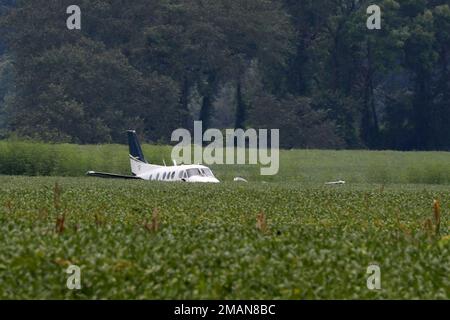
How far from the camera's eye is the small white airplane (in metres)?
63.4

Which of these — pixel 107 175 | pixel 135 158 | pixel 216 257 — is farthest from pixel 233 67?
pixel 216 257

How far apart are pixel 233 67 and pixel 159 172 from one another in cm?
3824

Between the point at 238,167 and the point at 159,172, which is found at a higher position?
the point at 238,167

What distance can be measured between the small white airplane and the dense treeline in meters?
23.8

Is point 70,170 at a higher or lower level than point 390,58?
lower

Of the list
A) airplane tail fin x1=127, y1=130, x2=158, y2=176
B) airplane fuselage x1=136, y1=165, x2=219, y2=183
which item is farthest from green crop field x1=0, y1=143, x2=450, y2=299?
airplane tail fin x1=127, y1=130, x2=158, y2=176

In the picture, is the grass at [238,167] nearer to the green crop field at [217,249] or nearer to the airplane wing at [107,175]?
the airplane wing at [107,175]

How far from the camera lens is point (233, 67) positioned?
10506 cm

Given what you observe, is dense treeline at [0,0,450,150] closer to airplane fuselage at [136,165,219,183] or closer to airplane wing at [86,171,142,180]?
airplane wing at [86,171,142,180]

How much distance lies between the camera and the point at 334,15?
109188 millimetres

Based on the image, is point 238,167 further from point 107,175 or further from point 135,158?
point 107,175
